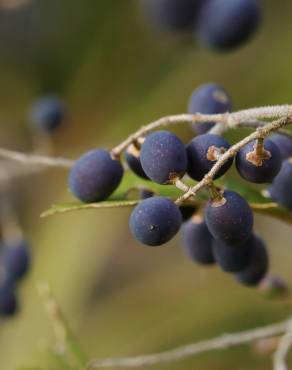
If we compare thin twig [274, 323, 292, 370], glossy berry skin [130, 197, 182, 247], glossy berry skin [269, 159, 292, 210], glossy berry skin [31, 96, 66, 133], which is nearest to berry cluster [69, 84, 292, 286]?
glossy berry skin [130, 197, 182, 247]

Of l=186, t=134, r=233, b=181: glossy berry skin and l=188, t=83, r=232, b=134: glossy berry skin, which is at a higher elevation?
l=188, t=83, r=232, b=134: glossy berry skin

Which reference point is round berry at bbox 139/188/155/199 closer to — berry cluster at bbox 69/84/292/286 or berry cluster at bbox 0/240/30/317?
berry cluster at bbox 69/84/292/286

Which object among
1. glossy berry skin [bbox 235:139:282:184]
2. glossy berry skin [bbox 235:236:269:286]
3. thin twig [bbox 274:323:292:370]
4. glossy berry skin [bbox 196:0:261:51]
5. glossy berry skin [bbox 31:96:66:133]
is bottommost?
thin twig [bbox 274:323:292:370]

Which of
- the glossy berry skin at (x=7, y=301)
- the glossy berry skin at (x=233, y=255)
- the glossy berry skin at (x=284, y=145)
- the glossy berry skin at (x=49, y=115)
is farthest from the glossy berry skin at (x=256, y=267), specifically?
the glossy berry skin at (x=49, y=115)

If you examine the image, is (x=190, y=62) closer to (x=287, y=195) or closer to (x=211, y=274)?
(x=211, y=274)

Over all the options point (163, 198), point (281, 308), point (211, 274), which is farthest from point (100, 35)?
point (163, 198)

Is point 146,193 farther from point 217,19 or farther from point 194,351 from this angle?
point 217,19

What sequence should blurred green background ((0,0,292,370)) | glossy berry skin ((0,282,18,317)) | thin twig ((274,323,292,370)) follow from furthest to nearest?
blurred green background ((0,0,292,370))
glossy berry skin ((0,282,18,317))
thin twig ((274,323,292,370))
